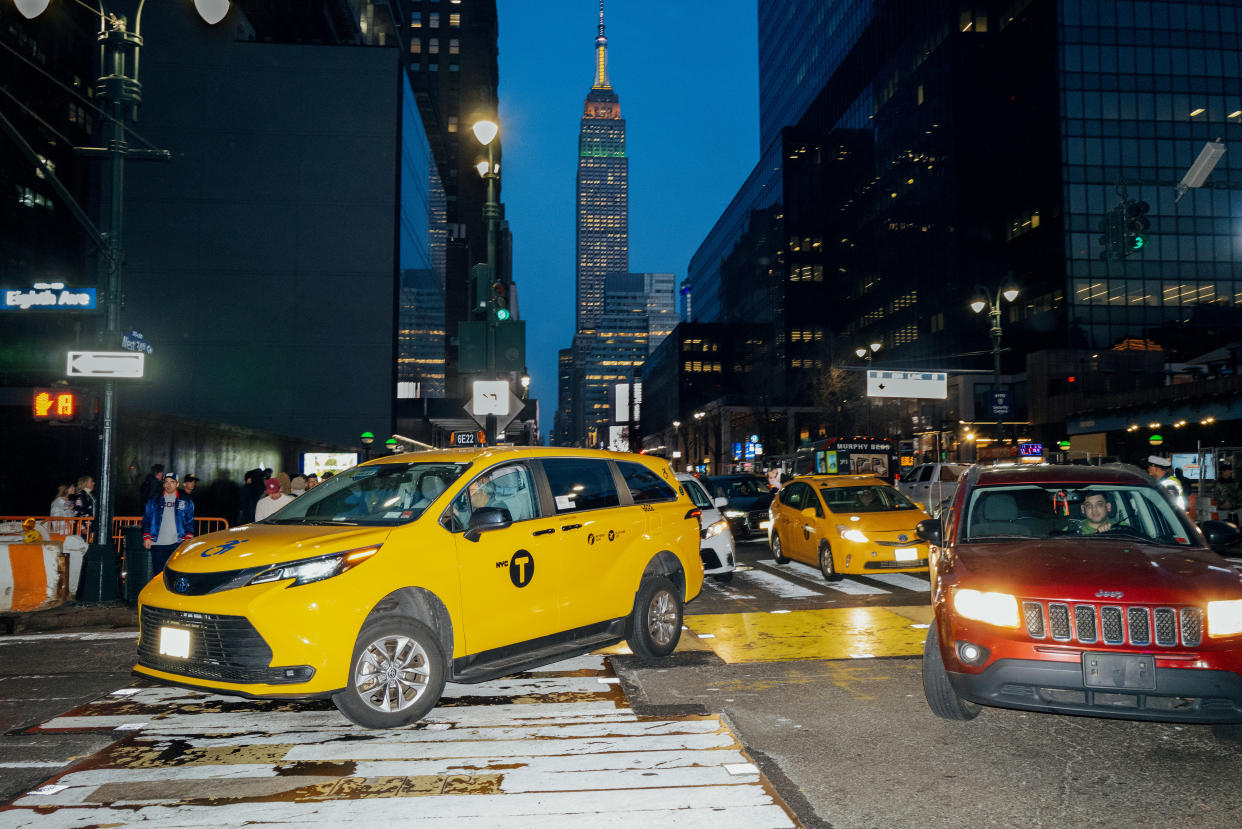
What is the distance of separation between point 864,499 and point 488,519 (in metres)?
9.73

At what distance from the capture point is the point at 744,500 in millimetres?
21453

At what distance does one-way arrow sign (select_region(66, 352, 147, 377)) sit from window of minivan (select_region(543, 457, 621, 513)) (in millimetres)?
7415

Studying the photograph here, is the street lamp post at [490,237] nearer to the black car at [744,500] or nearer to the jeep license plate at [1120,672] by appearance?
the black car at [744,500]

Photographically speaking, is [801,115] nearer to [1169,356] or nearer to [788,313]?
[788,313]

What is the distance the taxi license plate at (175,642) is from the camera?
565cm

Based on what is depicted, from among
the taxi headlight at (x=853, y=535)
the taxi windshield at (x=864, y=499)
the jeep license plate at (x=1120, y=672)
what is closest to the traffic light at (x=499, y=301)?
the taxi windshield at (x=864, y=499)

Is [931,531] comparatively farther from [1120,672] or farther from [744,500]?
[744,500]

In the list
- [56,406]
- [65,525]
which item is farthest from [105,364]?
[65,525]

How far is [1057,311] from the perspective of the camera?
61000 mm

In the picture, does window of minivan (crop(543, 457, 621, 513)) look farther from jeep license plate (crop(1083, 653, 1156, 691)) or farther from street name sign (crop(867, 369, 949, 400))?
street name sign (crop(867, 369, 949, 400))

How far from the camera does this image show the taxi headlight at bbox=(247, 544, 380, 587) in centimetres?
557

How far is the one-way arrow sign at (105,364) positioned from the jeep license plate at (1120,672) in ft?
38.0

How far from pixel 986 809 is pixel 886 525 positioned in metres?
9.15

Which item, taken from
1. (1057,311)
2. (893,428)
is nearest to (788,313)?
(893,428)
